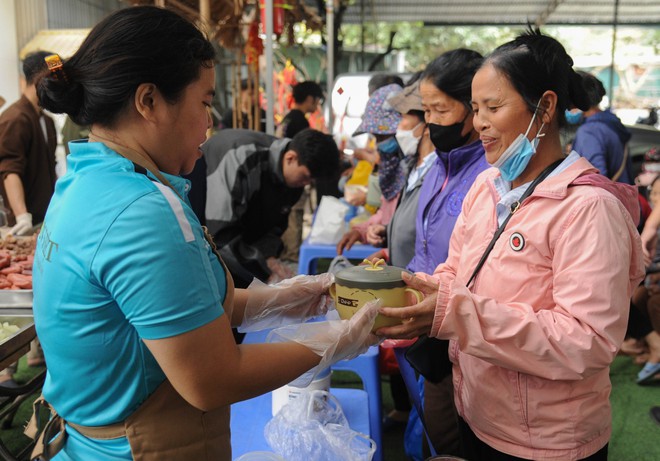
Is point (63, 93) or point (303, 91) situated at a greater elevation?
point (63, 93)

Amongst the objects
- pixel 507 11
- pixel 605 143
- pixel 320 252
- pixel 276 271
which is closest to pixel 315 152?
pixel 276 271

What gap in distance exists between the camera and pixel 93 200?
95cm

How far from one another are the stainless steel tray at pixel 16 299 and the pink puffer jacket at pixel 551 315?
1.80 metres

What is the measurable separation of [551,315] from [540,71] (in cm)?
66

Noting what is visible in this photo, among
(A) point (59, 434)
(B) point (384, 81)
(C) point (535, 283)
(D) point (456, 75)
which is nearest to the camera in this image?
(A) point (59, 434)

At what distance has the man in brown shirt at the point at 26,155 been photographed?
3818 millimetres

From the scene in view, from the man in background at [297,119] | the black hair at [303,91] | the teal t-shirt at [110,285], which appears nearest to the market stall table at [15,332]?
the teal t-shirt at [110,285]

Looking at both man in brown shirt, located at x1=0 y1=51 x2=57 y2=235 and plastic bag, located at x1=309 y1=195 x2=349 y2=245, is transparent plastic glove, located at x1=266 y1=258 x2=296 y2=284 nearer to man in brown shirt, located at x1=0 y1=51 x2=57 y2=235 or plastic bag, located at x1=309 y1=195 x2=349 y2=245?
plastic bag, located at x1=309 y1=195 x2=349 y2=245

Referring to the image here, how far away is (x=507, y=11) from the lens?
1231 centimetres

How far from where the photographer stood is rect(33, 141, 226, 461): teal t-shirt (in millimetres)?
910

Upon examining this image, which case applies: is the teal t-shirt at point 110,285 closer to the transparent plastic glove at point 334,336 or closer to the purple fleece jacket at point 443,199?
the transparent plastic glove at point 334,336

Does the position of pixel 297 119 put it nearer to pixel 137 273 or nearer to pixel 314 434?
pixel 314 434

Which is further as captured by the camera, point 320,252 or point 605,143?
point 605,143

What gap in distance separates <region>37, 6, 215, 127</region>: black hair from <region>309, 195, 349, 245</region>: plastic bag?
10.6 feet
